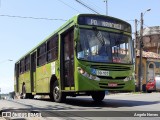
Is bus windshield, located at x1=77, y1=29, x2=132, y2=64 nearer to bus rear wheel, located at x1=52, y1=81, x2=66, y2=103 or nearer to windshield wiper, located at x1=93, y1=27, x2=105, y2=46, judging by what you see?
windshield wiper, located at x1=93, y1=27, x2=105, y2=46

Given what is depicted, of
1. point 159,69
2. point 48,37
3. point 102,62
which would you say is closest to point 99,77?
point 102,62

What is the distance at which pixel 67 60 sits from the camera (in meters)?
12.9

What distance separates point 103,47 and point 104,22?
44.1 inches

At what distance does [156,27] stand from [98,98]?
57.9 m

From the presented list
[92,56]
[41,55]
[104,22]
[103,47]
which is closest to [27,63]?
[41,55]

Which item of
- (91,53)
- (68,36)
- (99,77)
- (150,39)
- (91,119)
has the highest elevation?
(150,39)

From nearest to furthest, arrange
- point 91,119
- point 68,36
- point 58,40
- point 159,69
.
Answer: point 91,119
point 68,36
point 58,40
point 159,69

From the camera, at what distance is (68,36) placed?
12.9 meters

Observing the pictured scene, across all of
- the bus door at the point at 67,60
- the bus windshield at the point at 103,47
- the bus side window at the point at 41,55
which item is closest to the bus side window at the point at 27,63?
the bus side window at the point at 41,55

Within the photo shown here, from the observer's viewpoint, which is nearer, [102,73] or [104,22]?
[102,73]

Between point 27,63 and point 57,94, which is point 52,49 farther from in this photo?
point 27,63

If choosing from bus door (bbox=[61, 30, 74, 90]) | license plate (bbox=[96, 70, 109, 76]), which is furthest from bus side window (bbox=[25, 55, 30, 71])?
license plate (bbox=[96, 70, 109, 76])

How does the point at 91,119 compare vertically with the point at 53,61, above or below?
below

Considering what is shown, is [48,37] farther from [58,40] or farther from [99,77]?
[99,77]
